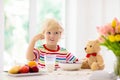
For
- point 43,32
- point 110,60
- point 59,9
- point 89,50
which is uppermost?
point 59,9

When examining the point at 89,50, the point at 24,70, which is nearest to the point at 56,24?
the point at 89,50

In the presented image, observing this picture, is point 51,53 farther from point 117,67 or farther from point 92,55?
point 117,67

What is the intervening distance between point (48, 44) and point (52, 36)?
0.41ft

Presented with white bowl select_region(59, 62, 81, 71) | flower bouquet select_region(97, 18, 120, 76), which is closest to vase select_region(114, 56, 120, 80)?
flower bouquet select_region(97, 18, 120, 76)

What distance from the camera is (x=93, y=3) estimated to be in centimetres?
349

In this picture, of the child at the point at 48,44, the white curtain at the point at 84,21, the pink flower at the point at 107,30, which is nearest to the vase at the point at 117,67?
the pink flower at the point at 107,30

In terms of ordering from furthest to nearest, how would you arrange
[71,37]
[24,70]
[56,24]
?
1. [71,37]
2. [56,24]
3. [24,70]

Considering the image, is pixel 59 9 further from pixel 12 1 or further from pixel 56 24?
pixel 56 24

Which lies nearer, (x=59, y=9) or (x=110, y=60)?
(x=110, y=60)

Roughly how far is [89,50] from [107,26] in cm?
58

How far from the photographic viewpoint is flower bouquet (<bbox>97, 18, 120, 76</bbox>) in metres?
1.37

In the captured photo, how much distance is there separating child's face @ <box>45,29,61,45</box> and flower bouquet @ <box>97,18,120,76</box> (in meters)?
0.86

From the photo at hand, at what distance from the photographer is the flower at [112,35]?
136cm

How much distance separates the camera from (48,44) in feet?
7.66
